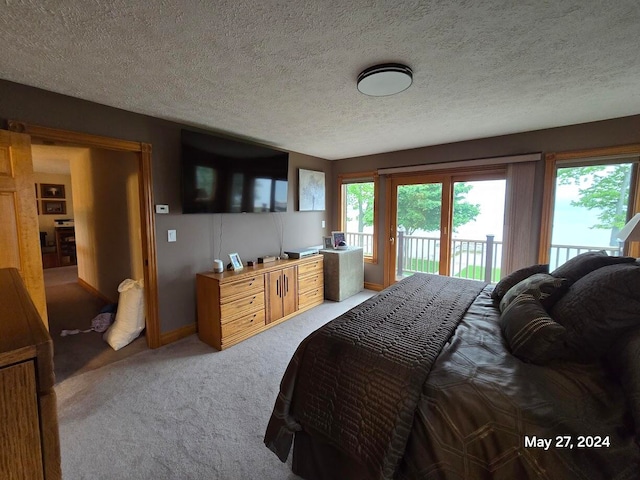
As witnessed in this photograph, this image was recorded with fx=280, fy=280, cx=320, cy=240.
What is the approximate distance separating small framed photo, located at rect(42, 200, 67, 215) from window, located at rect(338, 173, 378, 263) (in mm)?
6954

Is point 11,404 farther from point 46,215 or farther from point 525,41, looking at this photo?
point 46,215

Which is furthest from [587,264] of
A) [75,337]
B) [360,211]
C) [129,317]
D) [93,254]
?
[93,254]

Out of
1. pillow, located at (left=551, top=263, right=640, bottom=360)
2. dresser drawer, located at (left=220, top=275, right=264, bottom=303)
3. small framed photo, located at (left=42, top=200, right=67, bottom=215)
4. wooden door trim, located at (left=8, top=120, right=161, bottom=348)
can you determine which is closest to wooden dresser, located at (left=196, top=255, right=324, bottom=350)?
dresser drawer, located at (left=220, top=275, right=264, bottom=303)

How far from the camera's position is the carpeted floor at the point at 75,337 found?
8.40 ft

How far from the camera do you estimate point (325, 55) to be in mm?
1662

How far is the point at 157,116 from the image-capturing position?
271 cm

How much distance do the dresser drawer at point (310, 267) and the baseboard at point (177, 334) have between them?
4.70 ft

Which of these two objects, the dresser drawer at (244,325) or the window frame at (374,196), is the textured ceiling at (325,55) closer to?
the window frame at (374,196)

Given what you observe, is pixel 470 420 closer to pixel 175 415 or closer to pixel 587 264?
pixel 587 264

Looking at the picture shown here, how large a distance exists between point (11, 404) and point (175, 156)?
2927 mm

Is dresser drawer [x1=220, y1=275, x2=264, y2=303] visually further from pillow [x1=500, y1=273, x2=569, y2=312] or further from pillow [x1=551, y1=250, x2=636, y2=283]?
pillow [x1=551, y1=250, x2=636, y2=283]

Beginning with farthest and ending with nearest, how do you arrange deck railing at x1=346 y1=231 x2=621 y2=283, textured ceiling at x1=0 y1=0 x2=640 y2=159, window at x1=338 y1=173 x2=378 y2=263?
1. window at x1=338 y1=173 x2=378 y2=263
2. deck railing at x1=346 y1=231 x2=621 y2=283
3. textured ceiling at x1=0 y1=0 x2=640 y2=159

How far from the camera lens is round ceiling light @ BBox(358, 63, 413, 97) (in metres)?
1.77

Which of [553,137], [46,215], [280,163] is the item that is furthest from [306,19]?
[46,215]
